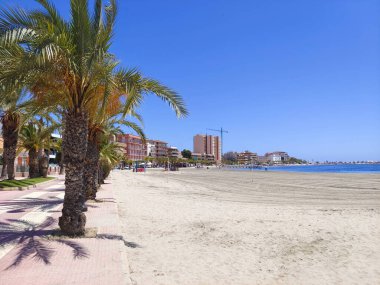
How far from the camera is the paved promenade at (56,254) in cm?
527

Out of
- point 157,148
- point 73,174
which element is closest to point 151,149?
point 157,148

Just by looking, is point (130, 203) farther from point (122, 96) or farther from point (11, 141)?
point (11, 141)

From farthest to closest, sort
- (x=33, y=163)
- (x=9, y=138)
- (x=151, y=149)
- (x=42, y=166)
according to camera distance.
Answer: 1. (x=151, y=149)
2. (x=42, y=166)
3. (x=33, y=163)
4. (x=9, y=138)

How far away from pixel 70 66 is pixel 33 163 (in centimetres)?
2346

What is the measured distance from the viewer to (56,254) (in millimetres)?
6535

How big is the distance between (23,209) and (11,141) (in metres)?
10.3

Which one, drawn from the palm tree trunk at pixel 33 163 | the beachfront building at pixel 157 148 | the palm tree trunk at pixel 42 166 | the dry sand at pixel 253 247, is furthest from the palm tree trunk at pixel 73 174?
the beachfront building at pixel 157 148

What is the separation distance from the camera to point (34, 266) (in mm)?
5762

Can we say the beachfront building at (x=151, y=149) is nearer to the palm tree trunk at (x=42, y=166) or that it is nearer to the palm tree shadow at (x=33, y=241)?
the palm tree trunk at (x=42, y=166)

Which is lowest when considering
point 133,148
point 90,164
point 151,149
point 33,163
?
point 90,164

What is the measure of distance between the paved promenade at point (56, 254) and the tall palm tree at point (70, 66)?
0.76 metres

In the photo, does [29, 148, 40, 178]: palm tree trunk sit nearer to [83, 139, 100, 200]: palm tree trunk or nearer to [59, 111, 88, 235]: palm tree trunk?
[83, 139, 100, 200]: palm tree trunk

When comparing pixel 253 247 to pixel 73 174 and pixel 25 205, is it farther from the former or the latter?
pixel 25 205

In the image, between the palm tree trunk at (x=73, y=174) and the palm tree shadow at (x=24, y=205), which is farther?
the palm tree shadow at (x=24, y=205)
